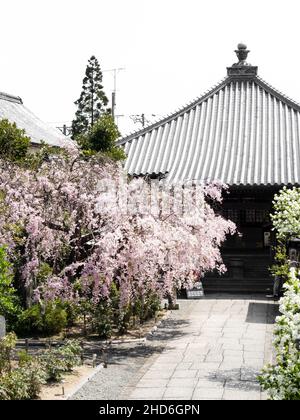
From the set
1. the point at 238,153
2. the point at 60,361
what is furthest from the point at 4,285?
the point at 238,153

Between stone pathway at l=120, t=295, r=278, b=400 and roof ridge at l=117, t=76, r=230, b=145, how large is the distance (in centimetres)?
943

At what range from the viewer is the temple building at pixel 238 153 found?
84.5 feet

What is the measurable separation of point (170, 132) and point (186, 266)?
40.9 ft

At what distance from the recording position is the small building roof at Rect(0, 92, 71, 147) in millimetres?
42938

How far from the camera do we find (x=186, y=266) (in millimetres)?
17953

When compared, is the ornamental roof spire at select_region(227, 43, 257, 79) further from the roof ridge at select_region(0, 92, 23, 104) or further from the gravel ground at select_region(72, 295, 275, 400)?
the roof ridge at select_region(0, 92, 23, 104)

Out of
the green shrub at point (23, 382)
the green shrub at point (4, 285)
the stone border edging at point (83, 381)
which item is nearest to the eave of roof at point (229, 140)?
the green shrub at point (4, 285)

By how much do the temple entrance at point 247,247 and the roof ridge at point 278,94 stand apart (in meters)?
5.45

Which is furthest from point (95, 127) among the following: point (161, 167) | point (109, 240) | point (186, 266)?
point (109, 240)

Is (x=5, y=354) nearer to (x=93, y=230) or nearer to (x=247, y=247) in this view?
(x=93, y=230)

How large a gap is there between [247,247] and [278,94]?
784 cm

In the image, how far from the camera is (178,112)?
30156 mm
